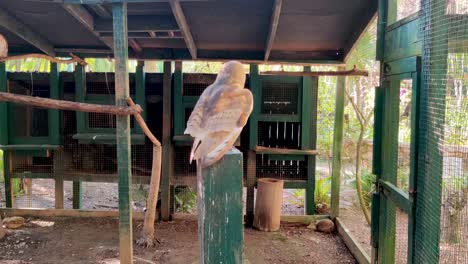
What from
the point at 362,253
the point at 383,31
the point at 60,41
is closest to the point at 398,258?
the point at 362,253

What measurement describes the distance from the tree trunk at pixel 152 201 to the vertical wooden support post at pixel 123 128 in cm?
80

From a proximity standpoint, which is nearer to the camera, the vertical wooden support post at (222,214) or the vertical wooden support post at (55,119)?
the vertical wooden support post at (222,214)

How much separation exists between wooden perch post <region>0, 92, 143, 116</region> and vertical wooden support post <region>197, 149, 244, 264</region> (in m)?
1.42

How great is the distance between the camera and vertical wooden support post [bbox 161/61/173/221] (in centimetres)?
483

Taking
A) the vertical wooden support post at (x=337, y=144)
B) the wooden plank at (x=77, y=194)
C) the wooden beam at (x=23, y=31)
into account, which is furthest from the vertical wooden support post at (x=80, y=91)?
the vertical wooden support post at (x=337, y=144)

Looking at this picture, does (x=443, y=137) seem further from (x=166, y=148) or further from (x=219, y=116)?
(x=166, y=148)

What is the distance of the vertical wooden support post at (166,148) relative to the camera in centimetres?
483

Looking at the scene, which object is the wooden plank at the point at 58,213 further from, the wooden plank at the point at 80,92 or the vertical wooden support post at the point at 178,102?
the vertical wooden support post at the point at 178,102

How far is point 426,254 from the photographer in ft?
6.54

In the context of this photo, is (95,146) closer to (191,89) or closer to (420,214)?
(191,89)

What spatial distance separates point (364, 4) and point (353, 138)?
3.51m

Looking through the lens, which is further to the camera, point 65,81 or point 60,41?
point 65,81

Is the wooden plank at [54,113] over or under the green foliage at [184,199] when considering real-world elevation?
over

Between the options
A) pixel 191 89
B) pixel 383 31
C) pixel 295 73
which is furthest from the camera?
pixel 191 89
